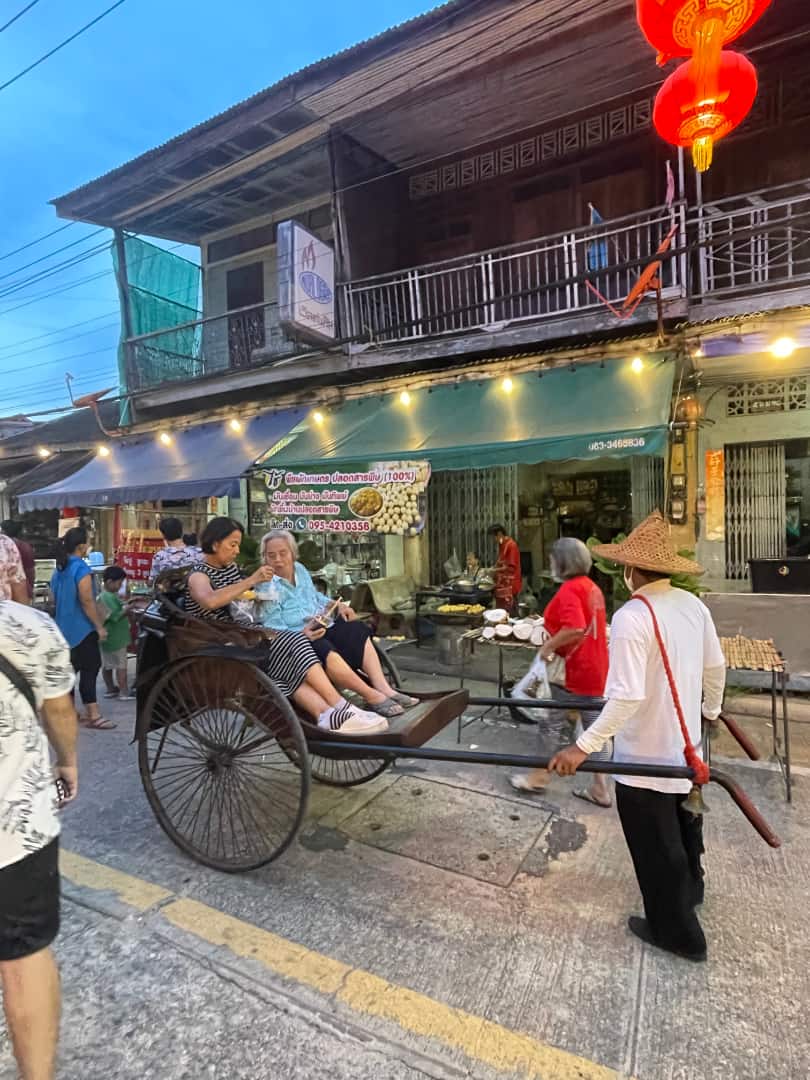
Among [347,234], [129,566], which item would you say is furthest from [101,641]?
[347,234]

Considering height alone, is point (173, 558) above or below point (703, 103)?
below

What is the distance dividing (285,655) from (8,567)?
1483 mm

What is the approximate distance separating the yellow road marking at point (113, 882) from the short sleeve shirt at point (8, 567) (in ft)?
5.62


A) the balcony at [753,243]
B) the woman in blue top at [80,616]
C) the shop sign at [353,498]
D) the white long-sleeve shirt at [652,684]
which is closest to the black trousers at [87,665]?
the woman in blue top at [80,616]

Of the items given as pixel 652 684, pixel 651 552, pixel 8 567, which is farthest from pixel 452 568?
pixel 8 567

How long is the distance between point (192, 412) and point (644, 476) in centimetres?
815

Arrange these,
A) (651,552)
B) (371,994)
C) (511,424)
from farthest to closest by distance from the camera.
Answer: (511,424) < (651,552) < (371,994)

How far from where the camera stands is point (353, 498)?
23.1 feet

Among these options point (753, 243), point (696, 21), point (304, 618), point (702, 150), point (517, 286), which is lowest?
point (304, 618)

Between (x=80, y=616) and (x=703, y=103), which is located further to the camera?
(x=80, y=616)

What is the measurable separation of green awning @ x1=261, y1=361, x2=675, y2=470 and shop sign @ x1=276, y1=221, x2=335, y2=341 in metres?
1.40

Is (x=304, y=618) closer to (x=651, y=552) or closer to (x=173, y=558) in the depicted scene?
(x=651, y=552)

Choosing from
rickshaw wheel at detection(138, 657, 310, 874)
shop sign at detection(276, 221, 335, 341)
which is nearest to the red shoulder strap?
rickshaw wheel at detection(138, 657, 310, 874)

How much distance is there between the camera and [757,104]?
727 centimetres
